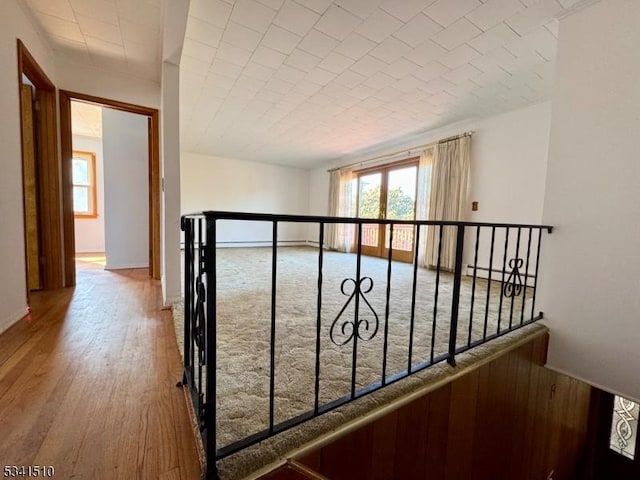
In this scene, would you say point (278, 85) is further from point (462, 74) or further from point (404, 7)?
point (462, 74)

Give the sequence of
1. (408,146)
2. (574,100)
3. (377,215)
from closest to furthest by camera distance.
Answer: (574,100)
(408,146)
(377,215)

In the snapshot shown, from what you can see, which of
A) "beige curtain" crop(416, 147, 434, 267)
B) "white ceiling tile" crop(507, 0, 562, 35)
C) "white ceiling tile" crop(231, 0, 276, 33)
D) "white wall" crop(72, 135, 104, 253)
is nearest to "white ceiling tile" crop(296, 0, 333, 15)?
"white ceiling tile" crop(231, 0, 276, 33)

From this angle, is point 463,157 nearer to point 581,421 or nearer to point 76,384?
point 581,421

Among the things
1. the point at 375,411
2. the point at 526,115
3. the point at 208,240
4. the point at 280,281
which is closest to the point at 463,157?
the point at 526,115

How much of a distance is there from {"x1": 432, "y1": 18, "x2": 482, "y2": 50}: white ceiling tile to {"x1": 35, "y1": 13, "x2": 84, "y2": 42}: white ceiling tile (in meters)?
2.92

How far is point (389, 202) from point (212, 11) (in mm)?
4154

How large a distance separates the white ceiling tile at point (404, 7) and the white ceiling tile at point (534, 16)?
2.26 feet

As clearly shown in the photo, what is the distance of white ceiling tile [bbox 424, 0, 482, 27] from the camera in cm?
183

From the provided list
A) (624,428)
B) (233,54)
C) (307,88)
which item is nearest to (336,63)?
(307,88)

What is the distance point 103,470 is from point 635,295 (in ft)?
8.35

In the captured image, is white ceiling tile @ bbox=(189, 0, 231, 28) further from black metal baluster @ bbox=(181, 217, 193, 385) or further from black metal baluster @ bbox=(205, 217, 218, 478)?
black metal baluster @ bbox=(205, 217, 218, 478)

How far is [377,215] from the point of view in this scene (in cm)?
559

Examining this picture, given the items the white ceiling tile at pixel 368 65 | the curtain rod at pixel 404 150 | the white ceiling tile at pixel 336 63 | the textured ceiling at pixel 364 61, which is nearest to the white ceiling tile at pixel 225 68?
the textured ceiling at pixel 364 61

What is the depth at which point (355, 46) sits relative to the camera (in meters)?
2.33
